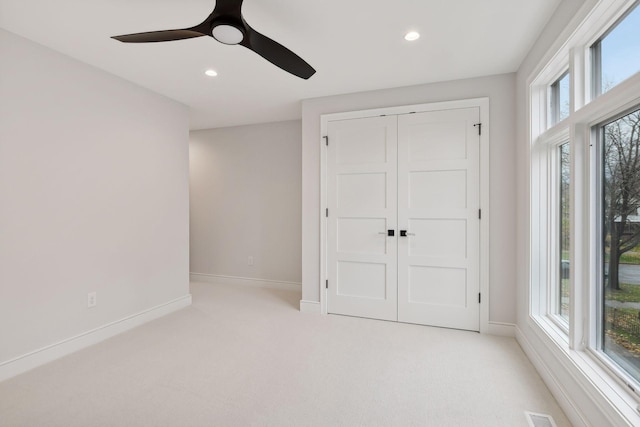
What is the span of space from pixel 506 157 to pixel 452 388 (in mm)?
2124

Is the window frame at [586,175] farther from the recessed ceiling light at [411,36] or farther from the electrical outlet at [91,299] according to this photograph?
the electrical outlet at [91,299]

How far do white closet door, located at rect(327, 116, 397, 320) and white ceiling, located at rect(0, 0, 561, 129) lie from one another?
1.74 feet

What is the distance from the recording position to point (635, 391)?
54.2 inches

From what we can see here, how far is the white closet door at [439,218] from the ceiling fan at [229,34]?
1661mm

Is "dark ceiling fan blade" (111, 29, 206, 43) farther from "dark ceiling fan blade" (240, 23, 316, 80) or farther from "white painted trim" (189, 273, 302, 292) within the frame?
"white painted trim" (189, 273, 302, 292)

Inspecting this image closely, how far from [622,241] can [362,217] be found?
214 centimetres

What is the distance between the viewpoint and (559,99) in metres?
2.21

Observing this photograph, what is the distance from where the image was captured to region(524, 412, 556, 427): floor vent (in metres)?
1.70

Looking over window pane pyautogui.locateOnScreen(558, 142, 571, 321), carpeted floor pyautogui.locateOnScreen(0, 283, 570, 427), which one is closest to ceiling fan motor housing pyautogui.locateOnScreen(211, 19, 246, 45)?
carpeted floor pyautogui.locateOnScreen(0, 283, 570, 427)

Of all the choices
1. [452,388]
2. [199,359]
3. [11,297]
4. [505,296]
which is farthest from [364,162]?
[11,297]

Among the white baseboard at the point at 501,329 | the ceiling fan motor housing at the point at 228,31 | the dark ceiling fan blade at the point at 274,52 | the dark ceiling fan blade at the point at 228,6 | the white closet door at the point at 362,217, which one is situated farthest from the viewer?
the white closet door at the point at 362,217

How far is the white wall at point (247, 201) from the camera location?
179 inches

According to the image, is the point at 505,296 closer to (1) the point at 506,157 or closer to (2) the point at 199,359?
(1) the point at 506,157

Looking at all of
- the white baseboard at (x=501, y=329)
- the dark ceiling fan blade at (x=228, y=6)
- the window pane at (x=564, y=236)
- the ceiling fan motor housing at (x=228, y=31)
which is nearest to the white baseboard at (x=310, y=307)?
the white baseboard at (x=501, y=329)
